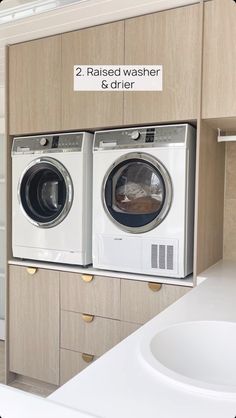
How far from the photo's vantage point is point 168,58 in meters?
2.04

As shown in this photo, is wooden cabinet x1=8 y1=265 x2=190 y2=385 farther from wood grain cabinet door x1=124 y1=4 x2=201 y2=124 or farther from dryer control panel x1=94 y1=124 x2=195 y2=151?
wood grain cabinet door x1=124 y1=4 x2=201 y2=124

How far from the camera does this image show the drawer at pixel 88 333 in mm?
2230

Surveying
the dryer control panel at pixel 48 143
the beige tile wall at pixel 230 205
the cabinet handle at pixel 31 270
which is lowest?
the cabinet handle at pixel 31 270

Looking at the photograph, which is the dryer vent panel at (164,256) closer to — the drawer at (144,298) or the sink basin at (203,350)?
the drawer at (144,298)

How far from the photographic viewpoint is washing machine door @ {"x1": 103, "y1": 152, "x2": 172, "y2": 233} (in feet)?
6.73

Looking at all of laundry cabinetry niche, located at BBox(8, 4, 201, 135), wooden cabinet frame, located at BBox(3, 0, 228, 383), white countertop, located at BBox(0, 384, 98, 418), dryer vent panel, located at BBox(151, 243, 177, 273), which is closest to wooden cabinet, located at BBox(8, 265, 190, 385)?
dryer vent panel, located at BBox(151, 243, 177, 273)

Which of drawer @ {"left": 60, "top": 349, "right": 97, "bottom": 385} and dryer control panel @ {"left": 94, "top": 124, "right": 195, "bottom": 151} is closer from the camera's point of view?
dryer control panel @ {"left": 94, "top": 124, "right": 195, "bottom": 151}

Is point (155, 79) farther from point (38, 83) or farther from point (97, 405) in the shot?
point (97, 405)

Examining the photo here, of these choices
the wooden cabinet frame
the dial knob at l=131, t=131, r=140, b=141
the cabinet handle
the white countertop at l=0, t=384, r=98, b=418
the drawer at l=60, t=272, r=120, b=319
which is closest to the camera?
the white countertop at l=0, t=384, r=98, b=418

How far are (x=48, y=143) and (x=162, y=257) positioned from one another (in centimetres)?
108

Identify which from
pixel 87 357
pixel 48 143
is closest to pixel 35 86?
pixel 48 143

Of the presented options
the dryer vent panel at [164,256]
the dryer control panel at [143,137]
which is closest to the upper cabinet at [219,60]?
the dryer control panel at [143,137]

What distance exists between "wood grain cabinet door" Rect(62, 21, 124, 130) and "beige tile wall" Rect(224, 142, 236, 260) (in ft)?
2.67

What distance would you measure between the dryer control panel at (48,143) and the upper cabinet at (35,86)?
0.06m
